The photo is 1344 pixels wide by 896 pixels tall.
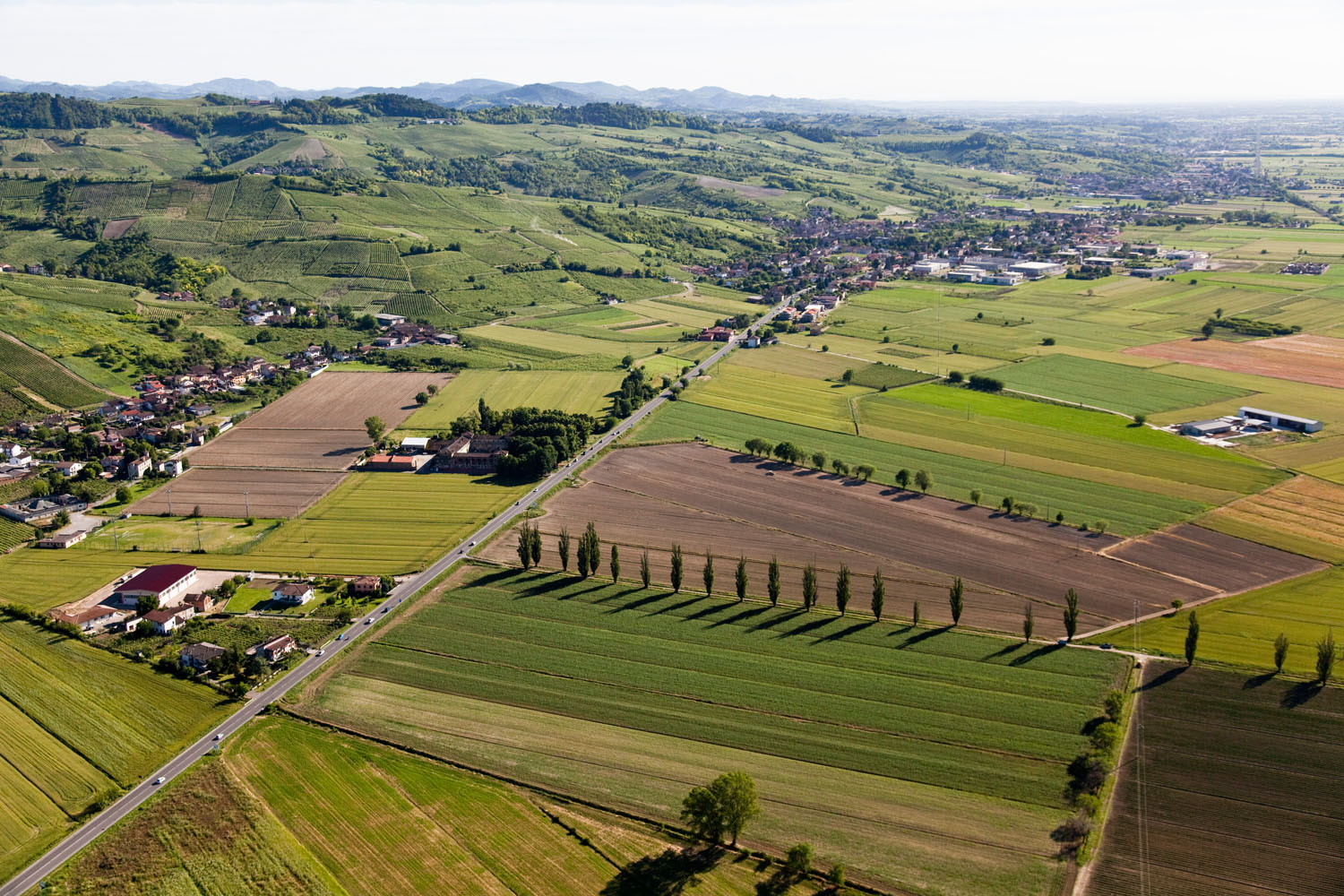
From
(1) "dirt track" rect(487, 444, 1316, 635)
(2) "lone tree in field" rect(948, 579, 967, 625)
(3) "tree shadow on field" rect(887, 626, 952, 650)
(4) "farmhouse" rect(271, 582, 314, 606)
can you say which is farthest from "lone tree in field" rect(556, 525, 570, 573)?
(2) "lone tree in field" rect(948, 579, 967, 625)

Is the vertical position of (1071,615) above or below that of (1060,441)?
below

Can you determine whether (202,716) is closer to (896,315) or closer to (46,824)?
(46,824)

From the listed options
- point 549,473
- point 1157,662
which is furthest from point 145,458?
point 1157,662

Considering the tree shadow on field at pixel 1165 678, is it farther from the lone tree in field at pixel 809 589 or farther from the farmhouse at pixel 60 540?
the farmhouse at pixel 60 540

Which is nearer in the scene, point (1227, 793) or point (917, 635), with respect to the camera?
point (1227, 793)

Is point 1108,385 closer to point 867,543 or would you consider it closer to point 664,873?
point 867,543

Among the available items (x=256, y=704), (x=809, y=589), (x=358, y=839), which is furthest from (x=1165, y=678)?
(x=256, y=704)
